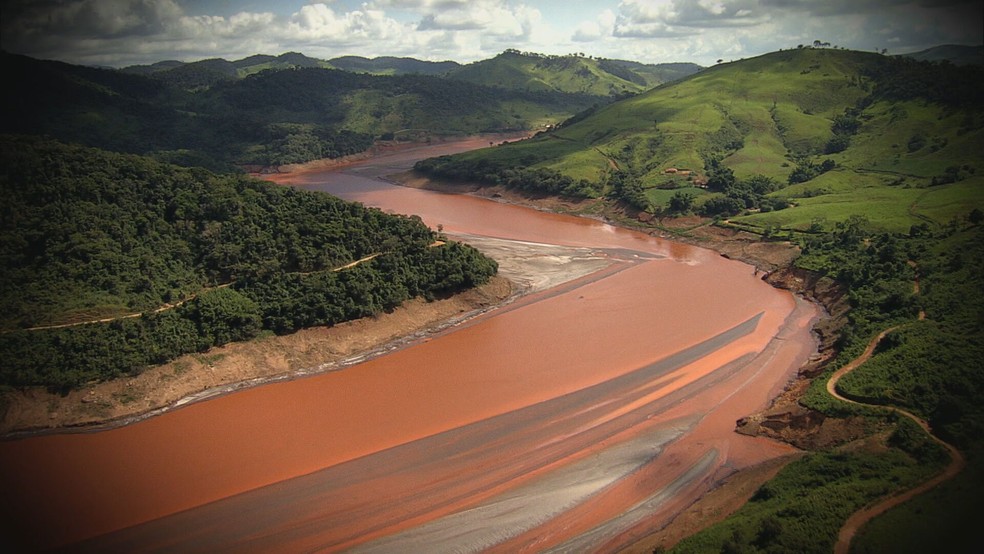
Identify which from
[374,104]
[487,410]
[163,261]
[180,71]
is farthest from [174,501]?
[180,71]

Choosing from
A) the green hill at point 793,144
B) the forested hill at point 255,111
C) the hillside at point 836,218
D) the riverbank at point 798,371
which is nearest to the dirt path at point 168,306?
the riverbank at point 798,371

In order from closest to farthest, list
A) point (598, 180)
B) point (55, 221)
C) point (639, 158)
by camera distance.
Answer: point (55, 221) → point (598, 180) → point (639, 158)

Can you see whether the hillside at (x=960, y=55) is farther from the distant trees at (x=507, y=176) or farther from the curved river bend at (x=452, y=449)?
the curved river bend at (x=452, y=449)

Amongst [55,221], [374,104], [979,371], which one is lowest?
[979,371]

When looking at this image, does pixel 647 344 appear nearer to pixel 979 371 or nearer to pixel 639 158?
pixel 979 371

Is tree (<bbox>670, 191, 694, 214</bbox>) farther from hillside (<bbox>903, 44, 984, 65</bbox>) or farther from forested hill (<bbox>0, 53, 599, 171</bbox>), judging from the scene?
hillside (<bbox>903, 44, 984, 65</bbox>)

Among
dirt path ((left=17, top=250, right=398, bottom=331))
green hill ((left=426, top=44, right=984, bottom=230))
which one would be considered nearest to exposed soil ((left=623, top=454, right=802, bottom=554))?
dirt path ((left=17, top=250, right=398, bottom=331))

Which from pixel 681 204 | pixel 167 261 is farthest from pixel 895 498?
pixel 681 204
